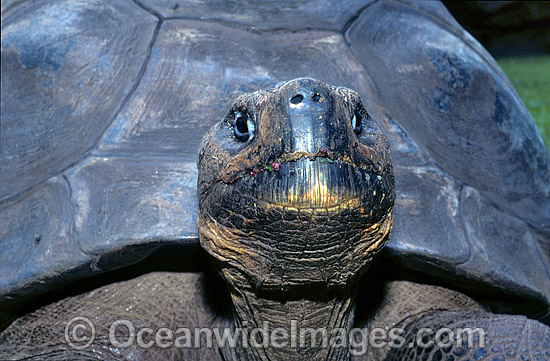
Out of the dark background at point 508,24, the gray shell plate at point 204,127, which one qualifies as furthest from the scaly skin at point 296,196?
the dark background at point 508,24

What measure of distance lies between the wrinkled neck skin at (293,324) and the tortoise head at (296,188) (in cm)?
12

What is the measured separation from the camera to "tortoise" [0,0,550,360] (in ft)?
4.84

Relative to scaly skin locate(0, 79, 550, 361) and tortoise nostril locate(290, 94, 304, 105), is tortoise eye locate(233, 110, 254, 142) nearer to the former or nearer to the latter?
scaly skin locate(0, 79, 550, 361)

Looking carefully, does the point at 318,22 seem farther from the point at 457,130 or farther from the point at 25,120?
the point at 25,120

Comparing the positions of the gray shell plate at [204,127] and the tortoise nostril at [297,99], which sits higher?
the tortoise nostril at [297,99]

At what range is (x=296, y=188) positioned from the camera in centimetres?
127

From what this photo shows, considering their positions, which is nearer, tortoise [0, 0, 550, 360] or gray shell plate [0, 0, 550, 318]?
tortoise [0, 0, 550, 360]

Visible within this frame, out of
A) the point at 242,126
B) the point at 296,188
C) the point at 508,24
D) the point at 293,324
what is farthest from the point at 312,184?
the point at 508,24

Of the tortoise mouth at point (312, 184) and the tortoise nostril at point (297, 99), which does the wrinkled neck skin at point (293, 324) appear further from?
the tortoise nostril at point (297, 99)

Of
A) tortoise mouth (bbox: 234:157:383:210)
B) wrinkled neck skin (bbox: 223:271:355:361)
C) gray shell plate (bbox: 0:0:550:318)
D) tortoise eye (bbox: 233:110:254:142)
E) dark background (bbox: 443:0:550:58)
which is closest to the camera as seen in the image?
tortoise mouth (bbox: 234:157:383:210)

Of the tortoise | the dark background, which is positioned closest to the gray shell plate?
the tortoise

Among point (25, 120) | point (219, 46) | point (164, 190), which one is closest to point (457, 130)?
point (219, 46)

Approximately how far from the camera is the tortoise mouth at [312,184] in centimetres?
126

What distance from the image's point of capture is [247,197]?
1.37 metres
